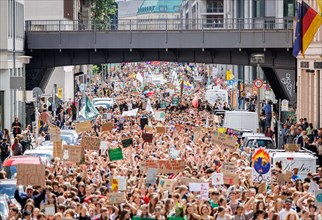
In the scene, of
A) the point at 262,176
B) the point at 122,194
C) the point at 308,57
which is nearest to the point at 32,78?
the point at 308,57

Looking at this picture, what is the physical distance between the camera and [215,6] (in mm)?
178750

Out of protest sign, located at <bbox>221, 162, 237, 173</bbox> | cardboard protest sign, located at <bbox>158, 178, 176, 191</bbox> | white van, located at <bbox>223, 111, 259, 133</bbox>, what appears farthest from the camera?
white van, located at <bbox>223, 111, 259, 133</bbox>

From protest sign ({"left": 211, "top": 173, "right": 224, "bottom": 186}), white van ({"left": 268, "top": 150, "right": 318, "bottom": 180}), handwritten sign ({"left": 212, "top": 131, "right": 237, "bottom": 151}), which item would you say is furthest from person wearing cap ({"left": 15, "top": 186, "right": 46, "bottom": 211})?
handwritten sign ({"left": 212, "top": 131, "right": 237, "bottom": 151})

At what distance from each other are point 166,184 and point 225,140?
8434 millimetres

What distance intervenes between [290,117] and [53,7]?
36796mm

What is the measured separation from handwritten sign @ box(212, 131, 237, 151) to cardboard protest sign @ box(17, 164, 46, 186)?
30.4 feet

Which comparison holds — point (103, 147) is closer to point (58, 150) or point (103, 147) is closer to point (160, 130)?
point (58, 150)

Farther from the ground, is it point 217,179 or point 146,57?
point 146,57

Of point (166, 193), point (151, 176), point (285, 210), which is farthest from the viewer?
point (151, 176)

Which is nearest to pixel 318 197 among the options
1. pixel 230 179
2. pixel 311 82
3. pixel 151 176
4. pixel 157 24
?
pixel 230 179

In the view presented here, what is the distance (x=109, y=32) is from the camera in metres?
61.0

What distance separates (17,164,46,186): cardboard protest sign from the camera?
2433cm

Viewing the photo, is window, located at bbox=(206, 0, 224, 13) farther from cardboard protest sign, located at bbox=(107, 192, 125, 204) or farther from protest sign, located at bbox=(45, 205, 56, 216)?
protest sign, located at bbox=(45, 205, 56, 216)

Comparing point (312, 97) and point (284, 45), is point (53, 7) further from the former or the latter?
point (312, 97)
